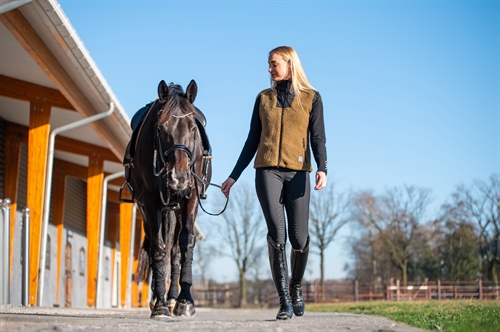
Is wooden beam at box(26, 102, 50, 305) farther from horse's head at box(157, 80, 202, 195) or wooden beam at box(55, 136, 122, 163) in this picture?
horse's head at box(157, 80, 202, 195)

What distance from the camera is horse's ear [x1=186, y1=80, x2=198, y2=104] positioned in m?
7.33

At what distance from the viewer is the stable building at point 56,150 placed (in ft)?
Result: 39.6

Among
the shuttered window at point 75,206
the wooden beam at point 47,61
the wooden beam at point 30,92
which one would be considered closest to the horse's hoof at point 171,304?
the wooden beam at point 47,61

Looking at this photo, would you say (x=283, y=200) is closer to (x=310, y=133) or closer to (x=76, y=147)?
(x=310, y=133)

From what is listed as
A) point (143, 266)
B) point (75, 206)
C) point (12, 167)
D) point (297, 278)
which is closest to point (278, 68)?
point (297, 278)

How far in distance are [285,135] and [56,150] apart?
1579 centimetres

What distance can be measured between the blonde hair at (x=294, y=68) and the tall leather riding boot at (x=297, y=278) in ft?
4.36

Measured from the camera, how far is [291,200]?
19.5 feet

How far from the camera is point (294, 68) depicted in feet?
20.1

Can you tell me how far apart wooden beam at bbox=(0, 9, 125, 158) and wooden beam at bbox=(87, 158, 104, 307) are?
300 centimetres

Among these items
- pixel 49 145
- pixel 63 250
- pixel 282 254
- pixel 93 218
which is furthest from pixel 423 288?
pixel 282 254

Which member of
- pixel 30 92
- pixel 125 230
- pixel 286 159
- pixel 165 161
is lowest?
pixel 286 159

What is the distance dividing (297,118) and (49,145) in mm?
10385

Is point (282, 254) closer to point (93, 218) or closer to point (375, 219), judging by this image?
point (93, 218)
